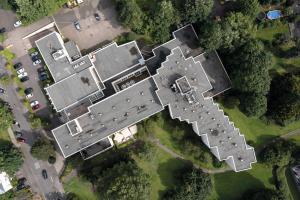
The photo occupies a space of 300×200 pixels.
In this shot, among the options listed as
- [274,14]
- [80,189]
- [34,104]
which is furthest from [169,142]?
[274,14]

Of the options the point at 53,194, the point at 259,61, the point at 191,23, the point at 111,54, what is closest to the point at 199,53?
the point at 191,23

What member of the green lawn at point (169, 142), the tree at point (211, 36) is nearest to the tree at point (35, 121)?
the green lawn at point (169, 142)

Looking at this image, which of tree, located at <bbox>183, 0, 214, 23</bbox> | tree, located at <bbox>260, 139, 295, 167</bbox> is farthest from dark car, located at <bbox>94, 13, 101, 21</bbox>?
tree, located at <bbox>260, 139, 295, 167</bbox>

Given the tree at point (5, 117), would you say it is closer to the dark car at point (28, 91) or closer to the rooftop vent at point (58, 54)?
the dark car at point (28, 91)

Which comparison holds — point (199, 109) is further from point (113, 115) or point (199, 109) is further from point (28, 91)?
point (28, 91)

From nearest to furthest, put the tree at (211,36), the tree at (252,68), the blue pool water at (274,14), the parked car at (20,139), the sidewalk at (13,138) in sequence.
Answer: the tree at (211,36), the tree at (252,68), the blue pool water at (274,14), the parked car at (20,139), the sidewalk at (13,138)

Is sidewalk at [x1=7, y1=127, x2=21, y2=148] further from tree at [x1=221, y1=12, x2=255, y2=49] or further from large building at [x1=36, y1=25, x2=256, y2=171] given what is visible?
tree at [x1=221, y1=12, x2=255, y2=49]
